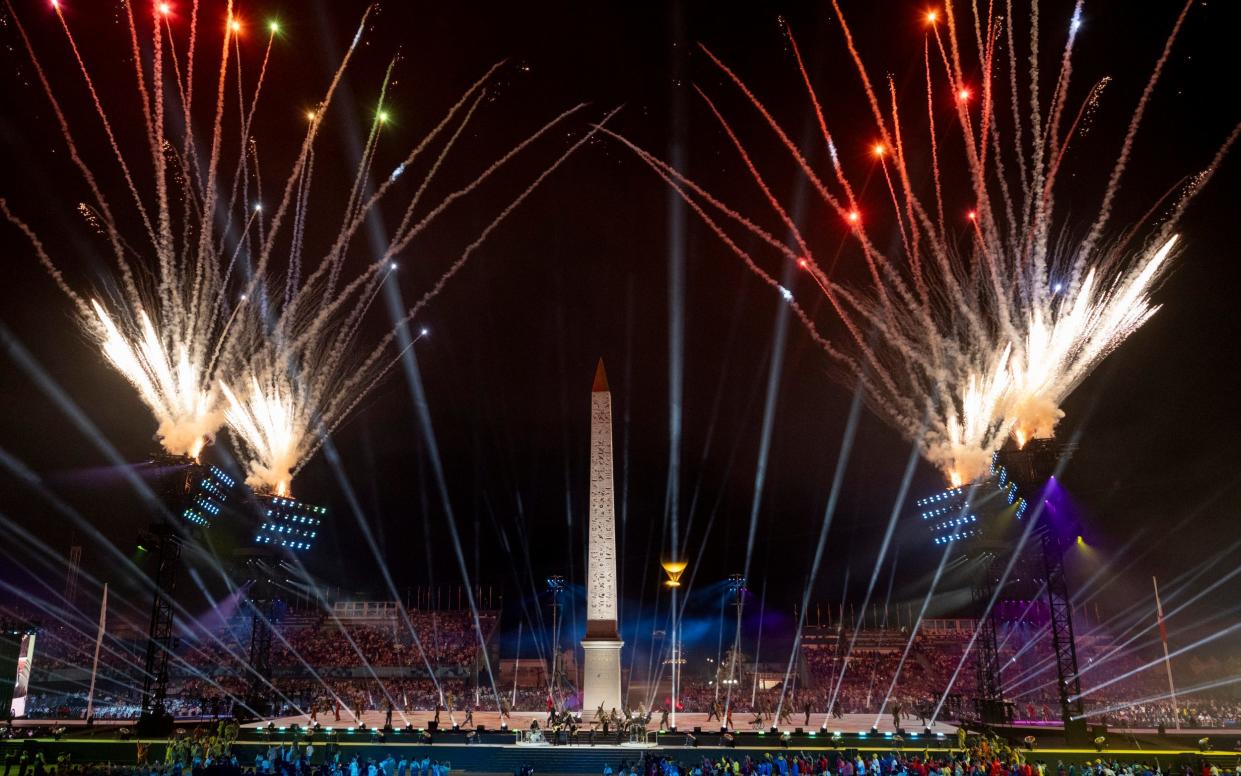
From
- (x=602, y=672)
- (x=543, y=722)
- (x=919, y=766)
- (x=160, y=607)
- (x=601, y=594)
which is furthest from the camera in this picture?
(x=601, y=594)

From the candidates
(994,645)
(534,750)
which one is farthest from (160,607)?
(994,645)

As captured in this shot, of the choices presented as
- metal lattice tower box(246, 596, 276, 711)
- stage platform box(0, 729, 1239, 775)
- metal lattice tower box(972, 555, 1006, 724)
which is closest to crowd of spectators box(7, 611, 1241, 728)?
metal lattice tower box(246, 596, 276, 711)

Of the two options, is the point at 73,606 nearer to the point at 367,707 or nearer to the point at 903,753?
the point at 367,707

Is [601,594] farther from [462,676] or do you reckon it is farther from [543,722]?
[462,676]

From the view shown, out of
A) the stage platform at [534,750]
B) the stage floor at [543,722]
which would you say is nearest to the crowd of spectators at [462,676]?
the stage floor at [543,722]

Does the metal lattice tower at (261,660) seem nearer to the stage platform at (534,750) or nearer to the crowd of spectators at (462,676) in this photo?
the crowd of spectators at (462,676)

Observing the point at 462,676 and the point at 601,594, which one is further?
the point at 462,676

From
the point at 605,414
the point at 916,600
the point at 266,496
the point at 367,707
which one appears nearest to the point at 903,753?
the point at 605,414
